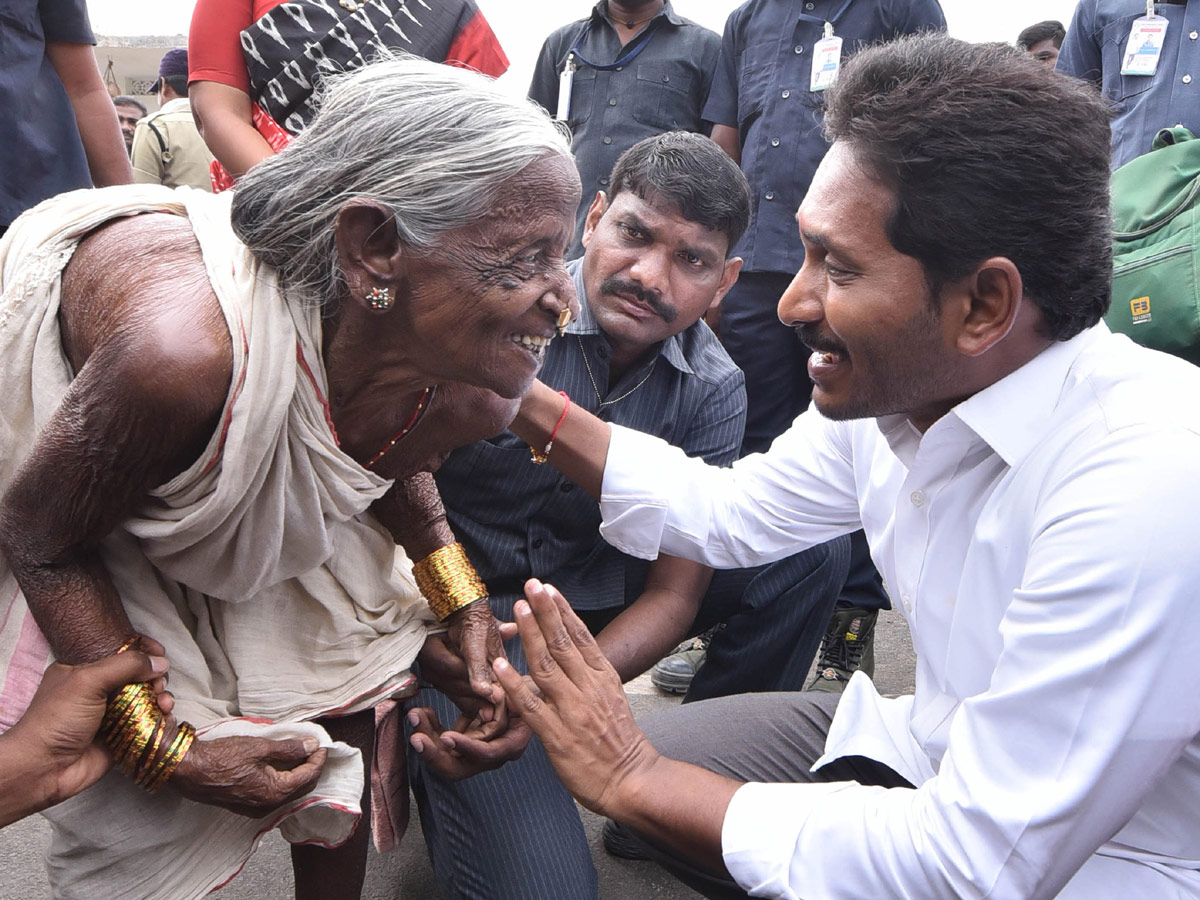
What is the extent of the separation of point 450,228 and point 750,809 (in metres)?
1.07

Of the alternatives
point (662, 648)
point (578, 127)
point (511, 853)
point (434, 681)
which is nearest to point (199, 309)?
point (434, 681)

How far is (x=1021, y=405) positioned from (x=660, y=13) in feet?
10.3

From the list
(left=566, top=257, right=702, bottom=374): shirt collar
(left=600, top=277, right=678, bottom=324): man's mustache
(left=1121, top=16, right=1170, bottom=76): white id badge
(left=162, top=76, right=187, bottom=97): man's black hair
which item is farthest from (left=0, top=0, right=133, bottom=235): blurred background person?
(left=1121, top=16, right=1170, bottom=76): white id badge

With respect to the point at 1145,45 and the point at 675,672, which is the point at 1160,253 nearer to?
the point at 1145,45

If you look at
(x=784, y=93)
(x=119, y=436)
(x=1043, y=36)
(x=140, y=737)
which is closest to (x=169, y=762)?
(x=140, y=737)

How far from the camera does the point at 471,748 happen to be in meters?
2.15

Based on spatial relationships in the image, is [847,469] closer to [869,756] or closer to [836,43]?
[869,756]

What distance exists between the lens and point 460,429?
223 centimetres

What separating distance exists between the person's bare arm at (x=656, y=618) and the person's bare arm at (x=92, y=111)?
2.11 meters

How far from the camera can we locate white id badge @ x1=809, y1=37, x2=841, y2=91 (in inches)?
158

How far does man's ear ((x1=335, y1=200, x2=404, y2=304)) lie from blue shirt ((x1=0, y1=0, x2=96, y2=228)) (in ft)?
6.06

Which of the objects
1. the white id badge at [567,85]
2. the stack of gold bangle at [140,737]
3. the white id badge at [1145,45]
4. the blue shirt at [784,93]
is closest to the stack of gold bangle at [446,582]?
the stack of gold bangle at [140,737]

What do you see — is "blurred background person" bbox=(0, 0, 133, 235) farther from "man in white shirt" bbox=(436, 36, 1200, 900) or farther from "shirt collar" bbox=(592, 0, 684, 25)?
"man in white shirt" bbox=(436, 36, 1200, 900)

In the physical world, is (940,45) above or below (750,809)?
above
